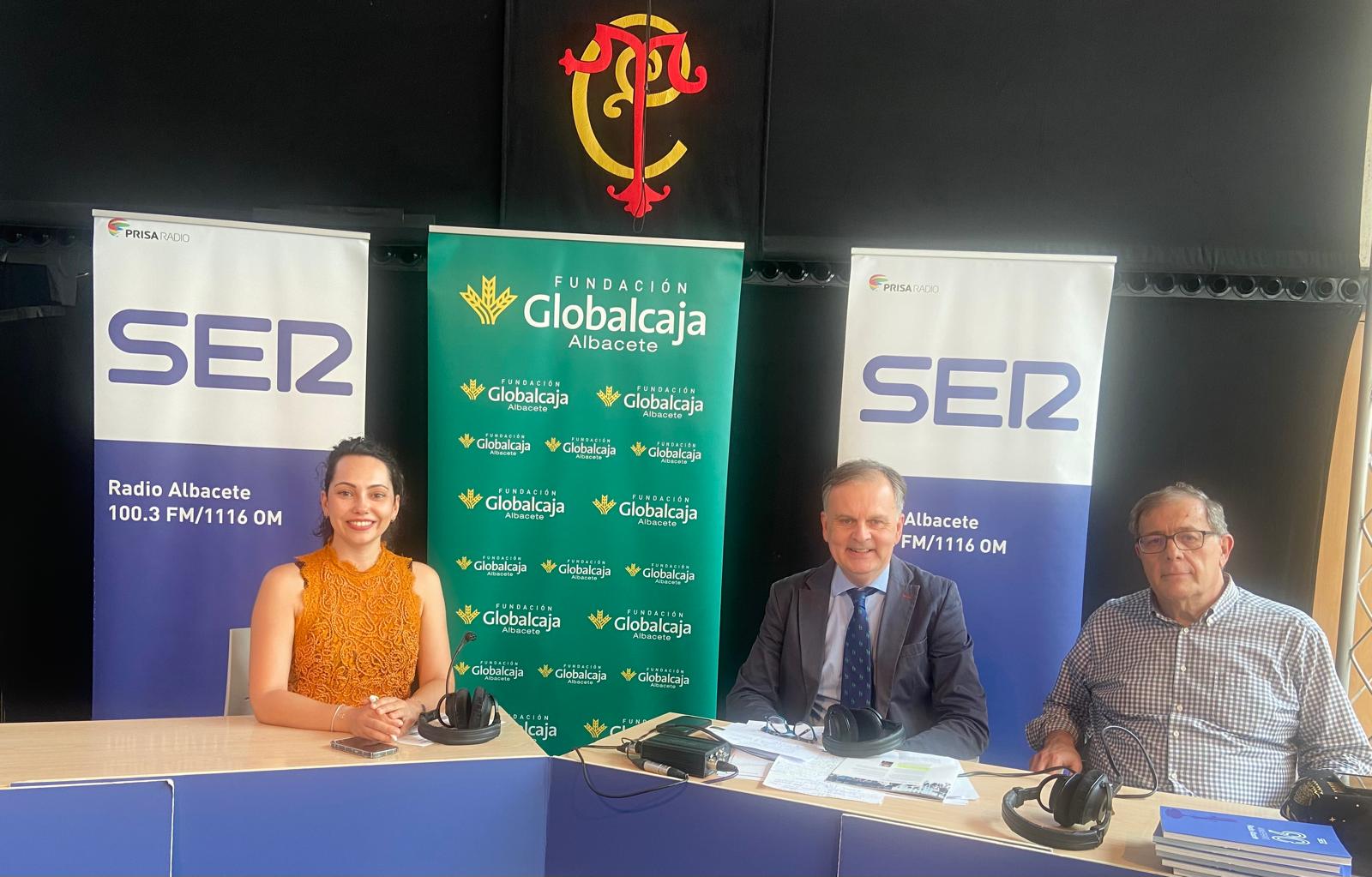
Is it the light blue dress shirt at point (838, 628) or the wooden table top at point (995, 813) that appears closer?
the wooden table top at point (995, 813)

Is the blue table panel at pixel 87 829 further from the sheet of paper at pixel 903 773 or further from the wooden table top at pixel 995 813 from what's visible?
the sheet of paper at pixel 903 773

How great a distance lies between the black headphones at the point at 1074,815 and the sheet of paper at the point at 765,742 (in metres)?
0.47

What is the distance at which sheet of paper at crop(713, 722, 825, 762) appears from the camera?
6.82 feet

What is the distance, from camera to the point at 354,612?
2.55 metres

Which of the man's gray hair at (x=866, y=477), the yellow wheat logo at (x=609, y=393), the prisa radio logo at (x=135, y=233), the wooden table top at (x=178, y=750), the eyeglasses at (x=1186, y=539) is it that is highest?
the prisa radio logo at (x=135, y=233)

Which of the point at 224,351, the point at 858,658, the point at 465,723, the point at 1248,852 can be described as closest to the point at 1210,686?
the point at 858,658

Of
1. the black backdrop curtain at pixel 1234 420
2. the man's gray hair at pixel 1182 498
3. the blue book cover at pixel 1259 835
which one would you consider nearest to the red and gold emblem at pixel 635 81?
the black backdrop curtain at pixel 1234 420

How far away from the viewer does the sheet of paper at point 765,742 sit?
2080 millimetres

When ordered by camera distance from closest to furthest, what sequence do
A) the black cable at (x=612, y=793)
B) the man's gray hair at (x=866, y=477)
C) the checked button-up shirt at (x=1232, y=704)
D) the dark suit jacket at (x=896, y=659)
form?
1. the black cable at (x=612, y=793)
2. the checked button-up shirt at (x=1232, y=704)
3. the dark suit jacket at (x=896, y=659)
4. the man's gray hair at (x=866, y=477)

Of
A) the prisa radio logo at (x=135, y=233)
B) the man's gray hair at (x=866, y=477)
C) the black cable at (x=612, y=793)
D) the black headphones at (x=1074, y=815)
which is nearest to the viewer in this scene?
the black headphones at (x=1074, y=815)

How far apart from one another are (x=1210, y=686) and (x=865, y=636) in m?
0.91

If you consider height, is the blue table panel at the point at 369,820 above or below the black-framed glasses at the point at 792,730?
below

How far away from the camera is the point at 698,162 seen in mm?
3621

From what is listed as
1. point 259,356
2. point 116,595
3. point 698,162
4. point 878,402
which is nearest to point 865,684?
point 878,402
